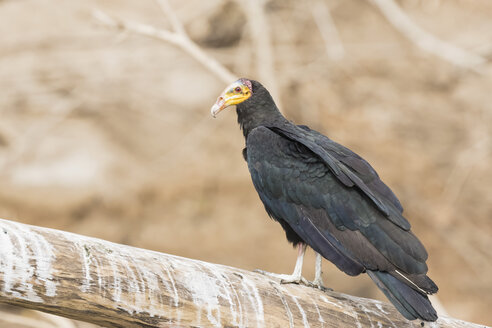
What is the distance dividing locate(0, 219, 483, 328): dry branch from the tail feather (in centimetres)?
18

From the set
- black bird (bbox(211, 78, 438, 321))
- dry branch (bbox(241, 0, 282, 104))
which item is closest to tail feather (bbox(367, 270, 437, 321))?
black bird (bbox(211, 78, 438, 321))

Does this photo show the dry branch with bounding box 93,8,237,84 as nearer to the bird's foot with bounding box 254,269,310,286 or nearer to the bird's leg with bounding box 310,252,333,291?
the bird's leg with bounding box 310,252,333,291

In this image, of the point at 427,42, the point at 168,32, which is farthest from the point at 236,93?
the point at 427,42

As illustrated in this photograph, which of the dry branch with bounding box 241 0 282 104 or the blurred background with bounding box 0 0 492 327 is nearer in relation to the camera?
the dry branch with bounding box 241 0 282 104

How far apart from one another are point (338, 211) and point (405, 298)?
0.47m

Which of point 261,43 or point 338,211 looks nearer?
point 338,211

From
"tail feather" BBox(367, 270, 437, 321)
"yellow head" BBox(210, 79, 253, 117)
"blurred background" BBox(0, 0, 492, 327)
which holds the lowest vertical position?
"tail feather" BBox(367, 270, 437, 321)

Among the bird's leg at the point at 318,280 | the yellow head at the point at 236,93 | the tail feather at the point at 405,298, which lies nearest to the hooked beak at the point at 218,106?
the yellow head at the point at 236,93

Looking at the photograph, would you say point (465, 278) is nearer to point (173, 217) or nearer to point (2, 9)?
point (173, 217)

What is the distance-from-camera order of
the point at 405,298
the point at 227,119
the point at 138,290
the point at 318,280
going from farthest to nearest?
the point at 227,119
the point at 318,280
the point at 405,298
the point at 138,290

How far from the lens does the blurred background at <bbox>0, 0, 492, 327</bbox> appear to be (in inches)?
241

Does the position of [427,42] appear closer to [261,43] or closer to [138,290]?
[261,43]

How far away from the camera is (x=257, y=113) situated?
10.9ft

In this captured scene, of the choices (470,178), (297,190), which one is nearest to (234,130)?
(470,178)
